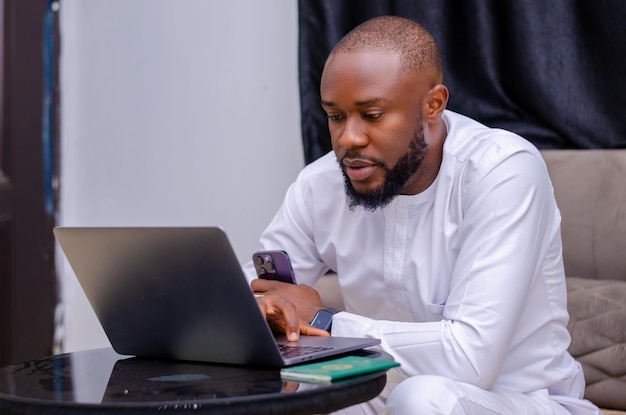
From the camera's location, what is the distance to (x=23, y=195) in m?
3.50

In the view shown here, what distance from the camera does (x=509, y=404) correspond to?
180cm

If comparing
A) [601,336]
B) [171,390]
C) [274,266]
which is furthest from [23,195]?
[171,390]

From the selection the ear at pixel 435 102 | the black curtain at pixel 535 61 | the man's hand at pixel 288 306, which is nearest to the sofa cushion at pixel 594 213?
the black curtain at pixel 535 61

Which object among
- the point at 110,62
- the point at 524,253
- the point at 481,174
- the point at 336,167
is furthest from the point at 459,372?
the point at 110,62

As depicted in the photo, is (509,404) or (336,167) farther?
(336,167)

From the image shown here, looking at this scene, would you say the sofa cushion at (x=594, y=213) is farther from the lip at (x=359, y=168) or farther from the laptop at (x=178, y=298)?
the laptop at (x=178, y=298)

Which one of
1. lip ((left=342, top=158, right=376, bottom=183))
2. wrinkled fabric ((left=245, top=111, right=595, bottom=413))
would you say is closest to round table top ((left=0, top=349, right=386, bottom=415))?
wrinkled fabric ((left=245, top=111, right=595, bottom=413))

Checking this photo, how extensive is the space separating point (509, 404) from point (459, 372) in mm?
155

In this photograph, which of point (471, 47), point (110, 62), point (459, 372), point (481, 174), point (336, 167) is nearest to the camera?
point (459, 372)

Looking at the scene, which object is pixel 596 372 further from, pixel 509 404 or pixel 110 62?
pixel 110 62

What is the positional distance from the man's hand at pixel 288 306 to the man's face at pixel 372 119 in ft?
0.92

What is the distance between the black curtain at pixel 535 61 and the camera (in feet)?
8.70

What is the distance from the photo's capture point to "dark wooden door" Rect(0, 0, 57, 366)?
3.43 metres

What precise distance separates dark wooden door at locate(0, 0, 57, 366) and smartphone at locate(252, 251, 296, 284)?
5.87 ft
